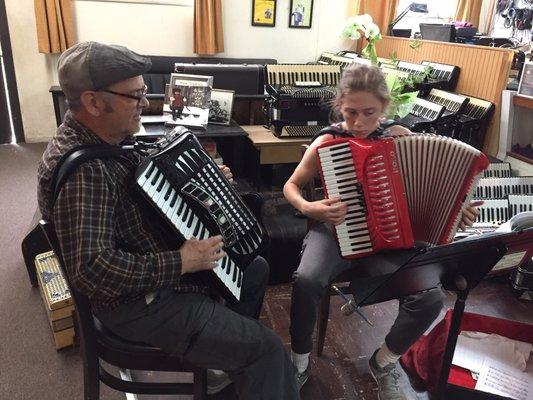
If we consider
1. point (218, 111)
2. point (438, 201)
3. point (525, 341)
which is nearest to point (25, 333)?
point (218, 111)

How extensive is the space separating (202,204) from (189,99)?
135cm

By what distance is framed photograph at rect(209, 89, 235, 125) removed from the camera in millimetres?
2477

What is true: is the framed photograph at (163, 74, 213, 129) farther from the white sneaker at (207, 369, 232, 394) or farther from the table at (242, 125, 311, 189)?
the white sneaker at (207, 369, 232, 394)

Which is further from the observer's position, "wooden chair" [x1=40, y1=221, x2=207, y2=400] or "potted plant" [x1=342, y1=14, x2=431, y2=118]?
"potted plant" [x1=342, y1=14, x2=431, y2=118]

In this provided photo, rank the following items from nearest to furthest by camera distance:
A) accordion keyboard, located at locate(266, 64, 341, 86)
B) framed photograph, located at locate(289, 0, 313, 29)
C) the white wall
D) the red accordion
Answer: the red accordion
accordion keyboard, located at locate(266, 64, 341, 86)
the white wall
framed photograph, located at locate(289, 0, 313, 29)

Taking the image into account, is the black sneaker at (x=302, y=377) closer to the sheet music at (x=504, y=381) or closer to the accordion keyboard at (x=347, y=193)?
the accordion keyboard at (x=347, y=193)

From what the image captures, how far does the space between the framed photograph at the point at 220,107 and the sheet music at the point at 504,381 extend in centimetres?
177

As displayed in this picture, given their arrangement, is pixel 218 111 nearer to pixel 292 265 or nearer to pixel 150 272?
pixel 292 265

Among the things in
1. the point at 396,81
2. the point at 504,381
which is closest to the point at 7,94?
the point at 396,81

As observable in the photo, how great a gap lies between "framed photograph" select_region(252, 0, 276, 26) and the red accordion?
12.7ft

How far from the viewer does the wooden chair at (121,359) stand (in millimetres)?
1115

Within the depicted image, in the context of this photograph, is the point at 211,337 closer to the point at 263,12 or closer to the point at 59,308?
the point at 59,308

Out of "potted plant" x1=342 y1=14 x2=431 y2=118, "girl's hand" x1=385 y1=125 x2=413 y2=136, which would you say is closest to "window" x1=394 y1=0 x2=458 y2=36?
"potted plant" x1=342 y1=14 x2=431 y2=118

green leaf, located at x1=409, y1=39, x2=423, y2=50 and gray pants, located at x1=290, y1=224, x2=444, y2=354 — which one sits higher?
green leaf, located at x1=409, y1=39, x2=423, y2=50
